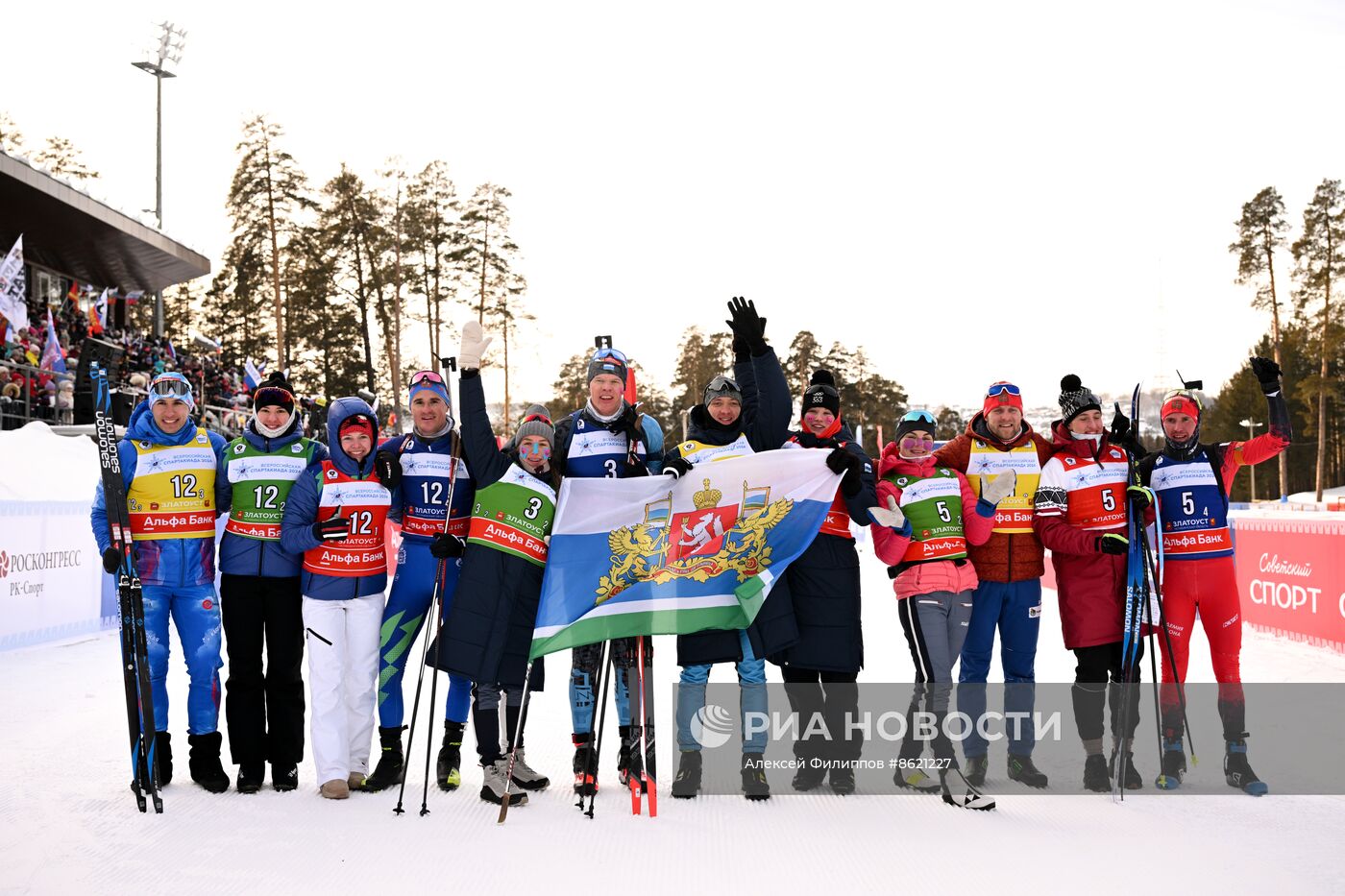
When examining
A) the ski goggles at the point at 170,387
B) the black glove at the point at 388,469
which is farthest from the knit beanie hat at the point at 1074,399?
the ski goggles at the point at 170,387

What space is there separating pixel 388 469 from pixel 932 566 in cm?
271

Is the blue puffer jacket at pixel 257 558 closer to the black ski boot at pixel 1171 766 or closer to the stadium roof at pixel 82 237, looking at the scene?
the black ski boot at pixel 1171 766

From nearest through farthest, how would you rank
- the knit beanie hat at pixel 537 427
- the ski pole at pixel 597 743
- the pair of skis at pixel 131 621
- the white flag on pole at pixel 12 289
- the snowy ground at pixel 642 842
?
the snowy ground at pixel 642 842
the ski pole at pixel 597 743
the pair of skis at pixel 131 621
the knit beanie hat at pixel 537 427
the white flag on pole at pixel 12 289

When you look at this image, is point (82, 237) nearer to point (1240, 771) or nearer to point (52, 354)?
point (52, 354)

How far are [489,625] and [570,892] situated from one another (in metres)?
1.44

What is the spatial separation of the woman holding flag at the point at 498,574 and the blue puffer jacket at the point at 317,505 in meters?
0.49

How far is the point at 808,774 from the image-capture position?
4.87 metres

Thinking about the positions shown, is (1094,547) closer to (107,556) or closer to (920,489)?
(920,489)

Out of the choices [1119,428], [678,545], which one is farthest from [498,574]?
[1119,428]

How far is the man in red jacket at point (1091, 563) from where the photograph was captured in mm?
4926

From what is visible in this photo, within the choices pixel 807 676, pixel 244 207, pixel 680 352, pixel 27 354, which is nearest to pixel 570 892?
pixel 807 676

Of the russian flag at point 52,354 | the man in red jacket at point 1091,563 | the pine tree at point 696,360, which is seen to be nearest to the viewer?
the man in red jacket at point 1091,563

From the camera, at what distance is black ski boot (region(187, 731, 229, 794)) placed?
4.82 m

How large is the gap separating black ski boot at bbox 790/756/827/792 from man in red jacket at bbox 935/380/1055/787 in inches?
28.3
